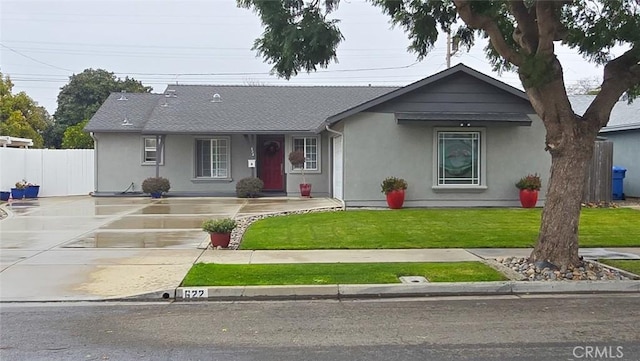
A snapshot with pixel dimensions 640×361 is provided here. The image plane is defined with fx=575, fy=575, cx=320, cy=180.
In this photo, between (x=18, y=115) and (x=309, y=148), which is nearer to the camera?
(x=309, y=148)

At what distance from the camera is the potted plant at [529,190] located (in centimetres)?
1756

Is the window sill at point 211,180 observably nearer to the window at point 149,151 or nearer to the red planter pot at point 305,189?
the window at point 149,151

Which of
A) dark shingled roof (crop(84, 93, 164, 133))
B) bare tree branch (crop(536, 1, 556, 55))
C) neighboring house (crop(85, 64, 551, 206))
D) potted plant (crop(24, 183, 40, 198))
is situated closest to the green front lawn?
neighboring house (crop(85, 64, 551, 206))

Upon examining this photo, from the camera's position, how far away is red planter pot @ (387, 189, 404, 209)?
17.2 metres

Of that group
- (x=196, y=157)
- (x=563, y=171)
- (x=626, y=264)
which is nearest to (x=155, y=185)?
(x=196, y=157)

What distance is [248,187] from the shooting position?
2277cm

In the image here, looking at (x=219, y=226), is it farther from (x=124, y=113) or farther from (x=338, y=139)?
(x=124, y=113)

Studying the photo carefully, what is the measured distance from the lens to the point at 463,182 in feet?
59.1

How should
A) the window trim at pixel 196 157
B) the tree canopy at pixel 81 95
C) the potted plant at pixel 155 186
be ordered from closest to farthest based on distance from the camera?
the potted plant at pixel 155 186 < the window trim at pixel 196 157 < the tree canopy at pixel 81 95

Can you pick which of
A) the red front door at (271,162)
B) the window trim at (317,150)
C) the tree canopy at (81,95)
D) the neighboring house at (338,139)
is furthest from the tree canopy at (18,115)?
the window trim at (317,150)

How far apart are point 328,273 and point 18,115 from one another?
1529 inches

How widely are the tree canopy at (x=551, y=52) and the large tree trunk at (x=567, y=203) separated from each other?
0.01 m

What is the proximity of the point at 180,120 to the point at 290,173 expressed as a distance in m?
5.16

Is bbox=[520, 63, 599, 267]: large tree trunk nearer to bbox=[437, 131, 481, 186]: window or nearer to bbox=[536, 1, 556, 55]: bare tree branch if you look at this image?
bbox=[536, 1, 556, 55]: bare tree branch
